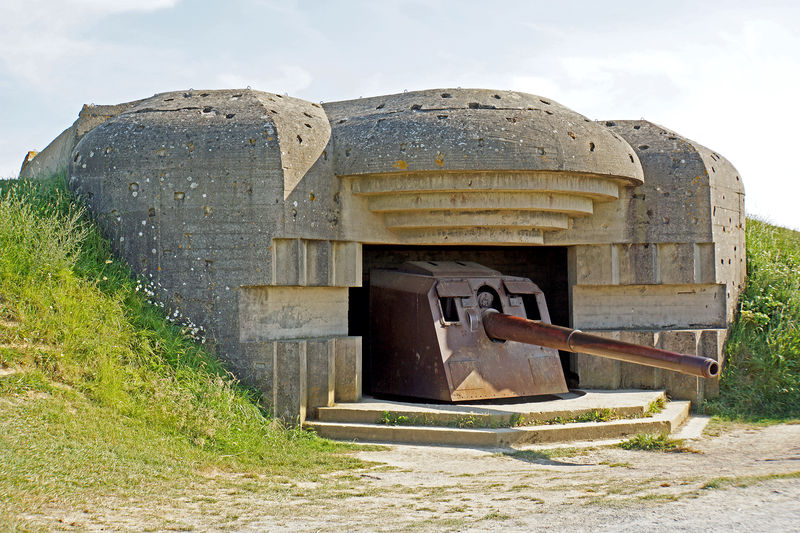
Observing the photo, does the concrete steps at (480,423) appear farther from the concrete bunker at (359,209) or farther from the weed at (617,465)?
the weed at (617,465)

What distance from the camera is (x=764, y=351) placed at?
9.52 meters

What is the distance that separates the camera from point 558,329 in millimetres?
7613

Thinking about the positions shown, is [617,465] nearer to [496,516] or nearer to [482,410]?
[482,410]

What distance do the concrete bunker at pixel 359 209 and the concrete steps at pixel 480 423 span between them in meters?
0.43

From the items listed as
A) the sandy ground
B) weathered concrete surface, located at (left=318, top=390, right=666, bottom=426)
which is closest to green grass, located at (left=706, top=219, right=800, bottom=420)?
weathered concrete surface, located at (left=318, top=390, right=666, bottom=426)

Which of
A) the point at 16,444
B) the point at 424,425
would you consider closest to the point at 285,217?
the point at 424,425

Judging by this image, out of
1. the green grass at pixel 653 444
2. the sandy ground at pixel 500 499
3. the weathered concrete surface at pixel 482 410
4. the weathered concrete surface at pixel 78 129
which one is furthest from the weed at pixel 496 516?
the weathered concrete surface at pixel 78 129

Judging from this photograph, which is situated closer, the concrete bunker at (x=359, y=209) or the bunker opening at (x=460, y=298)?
the concrete bunker at (x=359, y=209)

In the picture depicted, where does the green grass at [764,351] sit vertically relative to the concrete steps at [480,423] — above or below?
above

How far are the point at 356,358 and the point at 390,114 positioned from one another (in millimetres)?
2457

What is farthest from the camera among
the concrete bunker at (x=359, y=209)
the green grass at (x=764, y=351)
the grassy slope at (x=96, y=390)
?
the green grass at (x=764, y=351)

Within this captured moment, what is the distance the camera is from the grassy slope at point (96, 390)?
5238 mm

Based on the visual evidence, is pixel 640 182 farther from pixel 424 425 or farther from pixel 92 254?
pixel 92 254

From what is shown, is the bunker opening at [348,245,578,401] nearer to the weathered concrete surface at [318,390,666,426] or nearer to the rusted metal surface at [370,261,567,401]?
the rusted metal surface at [370,261,567,401]
